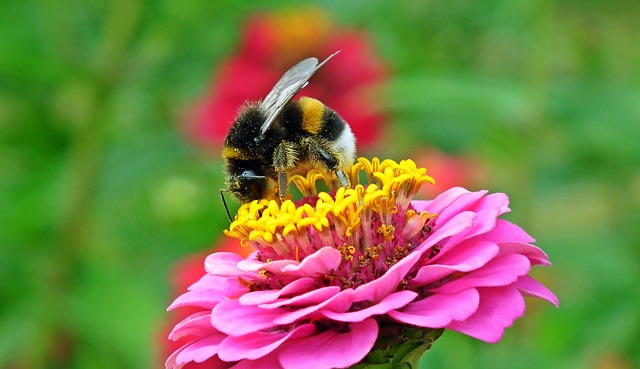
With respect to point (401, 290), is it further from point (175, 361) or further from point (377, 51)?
point (377, 51)

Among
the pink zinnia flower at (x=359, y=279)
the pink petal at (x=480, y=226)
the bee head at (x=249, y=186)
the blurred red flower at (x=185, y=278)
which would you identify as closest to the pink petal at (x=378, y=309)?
the pink zinnia flower at (x=359, y=279)

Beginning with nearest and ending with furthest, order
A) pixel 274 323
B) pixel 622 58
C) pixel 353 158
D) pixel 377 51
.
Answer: pixel 274 323 < pixel 353 158 < pixel 377 51 < pixel 622 58

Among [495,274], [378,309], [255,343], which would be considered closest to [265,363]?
[255,343]

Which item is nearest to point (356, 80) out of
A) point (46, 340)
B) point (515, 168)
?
point (515, 168)

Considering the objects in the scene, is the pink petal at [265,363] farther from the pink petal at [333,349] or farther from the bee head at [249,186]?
the bee head at [249,186]

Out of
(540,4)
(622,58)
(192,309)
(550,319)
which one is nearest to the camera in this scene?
(192,309)

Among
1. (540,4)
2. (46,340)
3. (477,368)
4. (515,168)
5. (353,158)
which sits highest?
(540,4)

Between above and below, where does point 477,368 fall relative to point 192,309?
below

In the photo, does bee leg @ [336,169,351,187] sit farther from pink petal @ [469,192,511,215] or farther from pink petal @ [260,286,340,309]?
pink petal @ [260,286,340,309]
